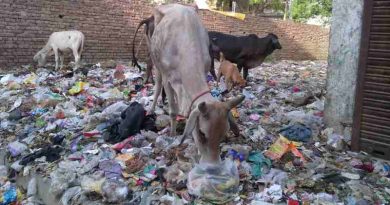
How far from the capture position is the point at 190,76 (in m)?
3.44

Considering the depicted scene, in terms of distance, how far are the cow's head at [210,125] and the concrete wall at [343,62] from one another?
185cm

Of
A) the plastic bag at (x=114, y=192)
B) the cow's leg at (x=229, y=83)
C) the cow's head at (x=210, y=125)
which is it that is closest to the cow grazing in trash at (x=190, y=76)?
the cow's head at (x=210, y=125)

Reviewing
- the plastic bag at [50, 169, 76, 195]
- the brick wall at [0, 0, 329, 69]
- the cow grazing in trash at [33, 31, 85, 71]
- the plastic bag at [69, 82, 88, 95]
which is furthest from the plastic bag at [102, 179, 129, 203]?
the brick wall at [0, 0, 329, 69]

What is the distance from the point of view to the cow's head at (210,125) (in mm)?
2828

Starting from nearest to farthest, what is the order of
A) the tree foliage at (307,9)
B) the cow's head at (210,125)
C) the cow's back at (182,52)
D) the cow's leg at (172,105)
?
the cow's head at (210,125), the cow's back at (182,52), the cow's leg at (172,105), the tree foliage at (307,9)

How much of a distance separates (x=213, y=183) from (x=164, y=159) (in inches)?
34.4

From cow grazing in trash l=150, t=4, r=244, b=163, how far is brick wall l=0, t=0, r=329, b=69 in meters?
6.17

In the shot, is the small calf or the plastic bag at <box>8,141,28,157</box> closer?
the plastic bag at <box>8,141,28,157</box>

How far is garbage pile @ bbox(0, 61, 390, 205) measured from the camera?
10.1 feet

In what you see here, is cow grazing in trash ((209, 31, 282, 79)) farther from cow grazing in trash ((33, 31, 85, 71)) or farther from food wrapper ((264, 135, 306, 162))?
food wrapper ((264, 135, 306, 162))

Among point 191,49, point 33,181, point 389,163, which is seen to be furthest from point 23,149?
point 389,163

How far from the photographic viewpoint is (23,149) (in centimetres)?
424

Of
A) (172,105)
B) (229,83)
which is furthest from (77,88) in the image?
(172,105)

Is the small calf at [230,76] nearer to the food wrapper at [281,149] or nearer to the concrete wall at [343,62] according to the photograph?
the concrete wall at [343,62]
